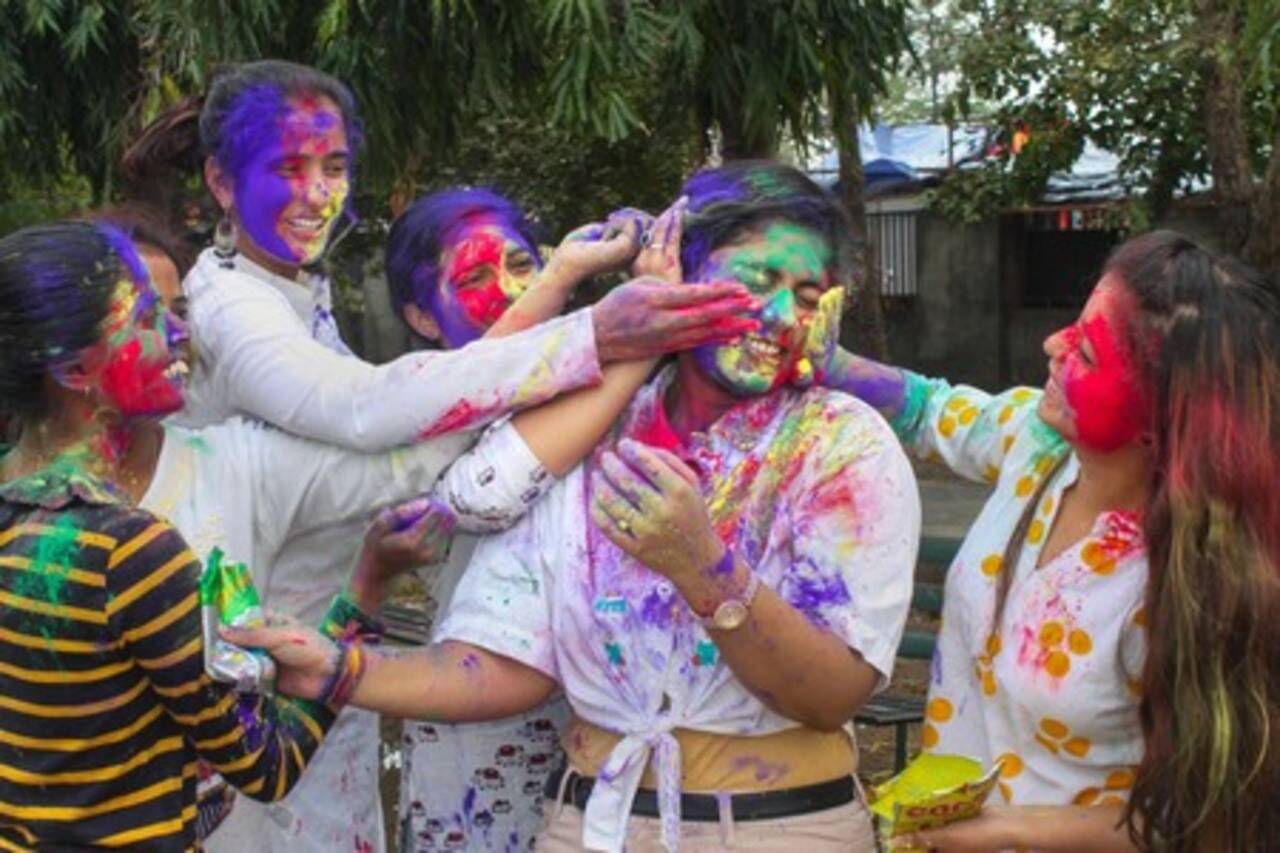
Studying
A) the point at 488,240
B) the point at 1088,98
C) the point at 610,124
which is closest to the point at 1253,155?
the point at 1088,98

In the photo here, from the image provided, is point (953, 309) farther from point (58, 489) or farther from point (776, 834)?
point (58, 489)

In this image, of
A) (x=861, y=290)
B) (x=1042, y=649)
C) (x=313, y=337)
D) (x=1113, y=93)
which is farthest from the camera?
(x=1113, y=93)

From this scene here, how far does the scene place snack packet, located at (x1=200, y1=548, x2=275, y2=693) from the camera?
2.05 metres

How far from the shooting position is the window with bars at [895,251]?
17.7m

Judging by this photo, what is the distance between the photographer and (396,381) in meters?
2.37

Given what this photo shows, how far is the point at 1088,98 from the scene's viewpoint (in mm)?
10289

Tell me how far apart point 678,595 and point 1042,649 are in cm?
52

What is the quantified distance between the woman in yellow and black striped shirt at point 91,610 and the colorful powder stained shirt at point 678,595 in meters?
0.38

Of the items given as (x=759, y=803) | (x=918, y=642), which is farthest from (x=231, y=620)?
(x=918, y=642)

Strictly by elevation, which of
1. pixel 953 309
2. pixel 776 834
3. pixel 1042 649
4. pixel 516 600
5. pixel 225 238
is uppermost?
pixel 225 238

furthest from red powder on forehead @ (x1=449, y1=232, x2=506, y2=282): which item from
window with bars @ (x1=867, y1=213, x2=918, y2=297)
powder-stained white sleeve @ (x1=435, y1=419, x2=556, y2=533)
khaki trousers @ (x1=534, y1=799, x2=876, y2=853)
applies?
window with bars @ (x1=867, y1=213, x2=918, y2=297)

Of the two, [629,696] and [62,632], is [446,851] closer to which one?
[629,696]

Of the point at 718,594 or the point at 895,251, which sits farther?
the point at 895,251

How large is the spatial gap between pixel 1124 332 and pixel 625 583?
0.77 meters
